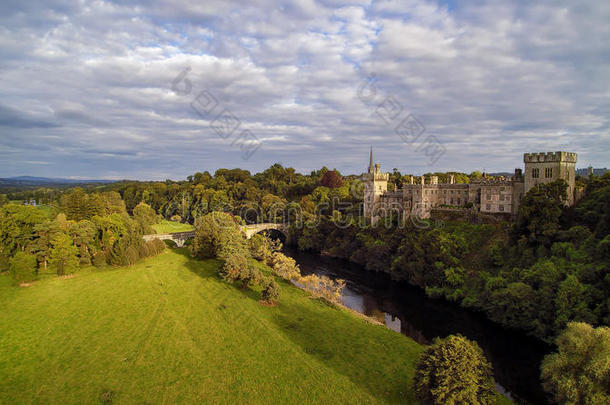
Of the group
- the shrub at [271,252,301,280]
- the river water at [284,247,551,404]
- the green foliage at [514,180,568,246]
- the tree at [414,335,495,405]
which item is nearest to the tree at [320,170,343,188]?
the river water at [284,247,551,404]

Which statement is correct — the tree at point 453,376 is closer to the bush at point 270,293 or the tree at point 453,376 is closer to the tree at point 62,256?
the bush at point 270,293

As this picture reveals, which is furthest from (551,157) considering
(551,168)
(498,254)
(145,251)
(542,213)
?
(145,251)

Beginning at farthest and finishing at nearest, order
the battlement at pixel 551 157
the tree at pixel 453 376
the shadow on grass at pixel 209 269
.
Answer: the battlement at pixel 551 157
the shadow on grass at pixel 209 269
the tree at pixel 453 376

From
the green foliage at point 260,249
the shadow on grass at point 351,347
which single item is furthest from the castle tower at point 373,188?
the shadow on grass at point 351,347

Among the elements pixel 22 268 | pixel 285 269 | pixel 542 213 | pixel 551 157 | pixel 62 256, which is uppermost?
pixel 551 157

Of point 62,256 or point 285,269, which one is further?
point 285,269

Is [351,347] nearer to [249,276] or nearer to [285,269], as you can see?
[249,276]
